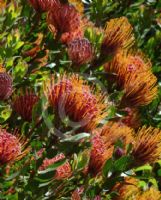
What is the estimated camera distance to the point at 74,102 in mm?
1634

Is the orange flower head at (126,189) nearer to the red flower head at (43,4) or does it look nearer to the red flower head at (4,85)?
the red flower head at (4,85)

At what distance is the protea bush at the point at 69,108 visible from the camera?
5.65 ft

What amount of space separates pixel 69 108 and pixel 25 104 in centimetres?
30

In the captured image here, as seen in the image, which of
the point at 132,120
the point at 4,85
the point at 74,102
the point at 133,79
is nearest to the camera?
the point at 74,102

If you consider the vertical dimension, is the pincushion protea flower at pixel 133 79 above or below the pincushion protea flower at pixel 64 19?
below

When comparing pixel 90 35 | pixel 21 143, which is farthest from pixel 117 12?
pixel 21 143

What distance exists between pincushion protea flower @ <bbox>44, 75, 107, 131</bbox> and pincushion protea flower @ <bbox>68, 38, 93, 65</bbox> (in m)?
0.40

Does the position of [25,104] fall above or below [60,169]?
above

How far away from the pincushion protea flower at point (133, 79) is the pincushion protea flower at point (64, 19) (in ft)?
→ 0.63

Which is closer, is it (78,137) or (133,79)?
(78,137)

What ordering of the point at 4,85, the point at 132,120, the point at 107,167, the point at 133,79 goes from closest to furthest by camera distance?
the point at 4,85 < the point at 107,167 < the point at 133,79 < the point at 132,120

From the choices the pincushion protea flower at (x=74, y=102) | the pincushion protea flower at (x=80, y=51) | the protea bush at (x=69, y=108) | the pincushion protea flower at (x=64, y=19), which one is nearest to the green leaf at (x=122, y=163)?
the protea bush at (x=69, y=108)

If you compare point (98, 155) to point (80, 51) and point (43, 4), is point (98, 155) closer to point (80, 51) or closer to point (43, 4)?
point (80, 51)

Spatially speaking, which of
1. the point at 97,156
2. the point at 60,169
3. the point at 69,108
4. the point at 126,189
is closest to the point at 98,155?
the point at 97,156
